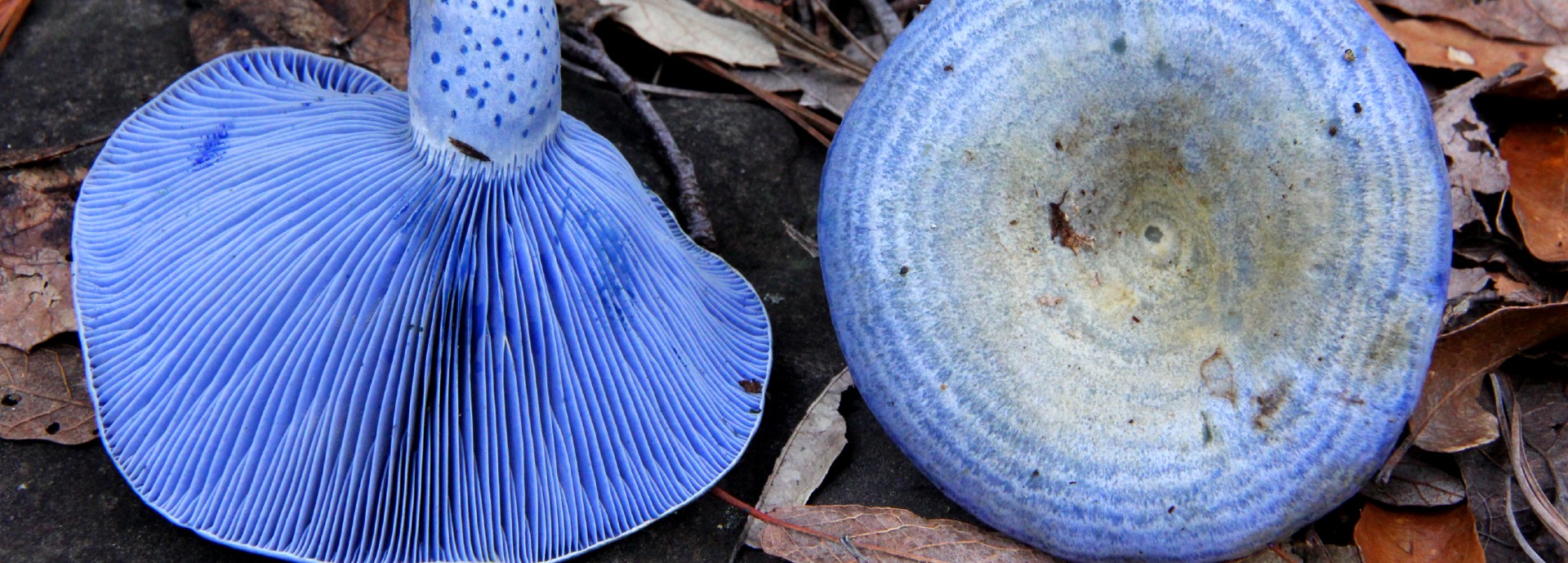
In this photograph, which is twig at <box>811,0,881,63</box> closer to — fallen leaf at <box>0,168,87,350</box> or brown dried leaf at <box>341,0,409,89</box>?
brown dried leaf at <box>341,0,409,89</box>

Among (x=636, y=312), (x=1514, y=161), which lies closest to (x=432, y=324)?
(x=636, y=312)

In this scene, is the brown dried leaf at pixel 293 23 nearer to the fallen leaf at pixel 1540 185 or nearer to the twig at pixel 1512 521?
the twig at pixel 1512 521

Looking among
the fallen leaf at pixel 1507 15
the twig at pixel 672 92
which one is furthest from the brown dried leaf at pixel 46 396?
the fallen leaf at pixel 1507 15

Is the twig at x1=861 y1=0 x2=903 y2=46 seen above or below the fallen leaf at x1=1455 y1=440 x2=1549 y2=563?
above

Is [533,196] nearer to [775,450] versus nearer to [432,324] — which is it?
[432,324]

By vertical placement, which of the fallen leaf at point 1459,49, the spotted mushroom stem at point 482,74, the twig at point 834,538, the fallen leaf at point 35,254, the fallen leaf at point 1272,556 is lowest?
the twig at point 834,538

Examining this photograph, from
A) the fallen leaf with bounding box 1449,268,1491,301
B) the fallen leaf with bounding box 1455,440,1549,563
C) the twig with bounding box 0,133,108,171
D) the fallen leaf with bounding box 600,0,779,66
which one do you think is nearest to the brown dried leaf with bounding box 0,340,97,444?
the twig with bounding box 0,133,108,171
